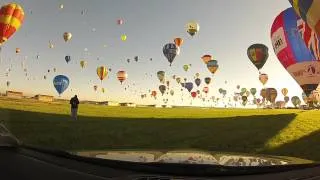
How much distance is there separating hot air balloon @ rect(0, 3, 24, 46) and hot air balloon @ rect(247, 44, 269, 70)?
83.4 feet

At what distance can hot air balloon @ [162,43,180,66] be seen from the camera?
65312 millimetres

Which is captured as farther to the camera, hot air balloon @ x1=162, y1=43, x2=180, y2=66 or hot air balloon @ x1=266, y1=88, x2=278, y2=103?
hot air balloon @ x1=266, y1=88, x2=278, y2=103

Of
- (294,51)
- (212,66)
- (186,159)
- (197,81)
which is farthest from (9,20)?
(197,81)

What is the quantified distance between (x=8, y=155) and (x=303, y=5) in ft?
78.7

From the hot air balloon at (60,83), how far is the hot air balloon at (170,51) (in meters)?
16.2

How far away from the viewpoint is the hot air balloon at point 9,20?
1922 inches

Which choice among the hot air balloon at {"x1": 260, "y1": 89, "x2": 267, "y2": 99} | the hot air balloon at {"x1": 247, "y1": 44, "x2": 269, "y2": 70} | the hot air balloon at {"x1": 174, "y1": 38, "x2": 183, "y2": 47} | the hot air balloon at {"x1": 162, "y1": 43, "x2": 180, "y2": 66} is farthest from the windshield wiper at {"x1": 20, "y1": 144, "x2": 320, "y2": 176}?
the hot air balloon at {"x1": 260, "y1": 89, "x2": 267, "y2": 99}

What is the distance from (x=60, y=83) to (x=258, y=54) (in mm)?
31846

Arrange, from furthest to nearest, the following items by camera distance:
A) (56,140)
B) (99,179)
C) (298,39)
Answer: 1. (298,39)
2. (56,140)
3. (99,179)

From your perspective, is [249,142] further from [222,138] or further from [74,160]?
[74,160]

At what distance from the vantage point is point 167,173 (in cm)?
251

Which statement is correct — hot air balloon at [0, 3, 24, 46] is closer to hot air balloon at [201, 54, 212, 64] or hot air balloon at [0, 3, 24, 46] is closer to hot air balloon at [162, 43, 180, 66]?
hot air balloon at [162, 43, 180, 66]

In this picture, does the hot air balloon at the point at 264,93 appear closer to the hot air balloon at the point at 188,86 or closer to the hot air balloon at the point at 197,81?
the hot air balloon at the point at 197,81

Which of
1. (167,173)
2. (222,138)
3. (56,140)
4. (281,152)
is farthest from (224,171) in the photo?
(222,138)
